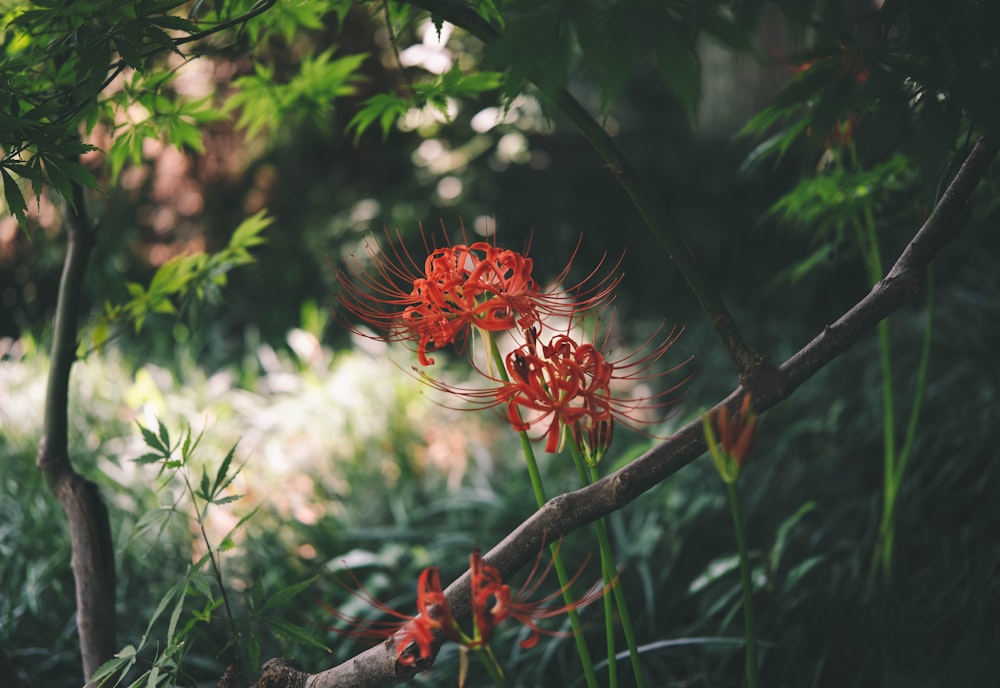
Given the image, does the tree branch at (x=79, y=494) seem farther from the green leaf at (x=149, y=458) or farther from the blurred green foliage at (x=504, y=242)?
the green leaf at (x=149, y=458)

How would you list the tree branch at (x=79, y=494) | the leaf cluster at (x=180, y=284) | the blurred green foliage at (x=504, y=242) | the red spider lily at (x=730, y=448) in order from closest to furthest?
the red spider lily at (x=730, y=448), the blurred green foliage at (x=504, y=242), the tree branch at (x=79, y=494), the leaf cluster at (x=180, y=284)

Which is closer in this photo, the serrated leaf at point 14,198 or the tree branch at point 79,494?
the serrated leaf at point 14,198

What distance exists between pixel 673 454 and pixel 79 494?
104 centimetres

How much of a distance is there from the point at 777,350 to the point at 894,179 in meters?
1.83

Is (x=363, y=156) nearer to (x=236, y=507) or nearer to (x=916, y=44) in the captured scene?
(x=236, y=507)

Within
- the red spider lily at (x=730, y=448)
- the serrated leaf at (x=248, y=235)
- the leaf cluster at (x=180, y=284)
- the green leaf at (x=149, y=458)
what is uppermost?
the serrated leaf at (x=248, y=235)

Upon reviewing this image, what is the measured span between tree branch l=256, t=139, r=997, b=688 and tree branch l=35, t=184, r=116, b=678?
21.1 inches

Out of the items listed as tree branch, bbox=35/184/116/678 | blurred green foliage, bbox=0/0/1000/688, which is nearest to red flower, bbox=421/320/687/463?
blurred green foliage, bbox=0/0/1000/688

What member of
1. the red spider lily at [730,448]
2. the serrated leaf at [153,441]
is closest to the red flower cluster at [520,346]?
the red spider lily at [730,448]

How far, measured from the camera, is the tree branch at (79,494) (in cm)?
127

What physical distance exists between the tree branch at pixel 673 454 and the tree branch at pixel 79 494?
0.53 m

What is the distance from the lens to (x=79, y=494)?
129 cm

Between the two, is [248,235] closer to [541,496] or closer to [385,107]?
[385,107]

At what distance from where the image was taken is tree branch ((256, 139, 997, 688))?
0.85m
